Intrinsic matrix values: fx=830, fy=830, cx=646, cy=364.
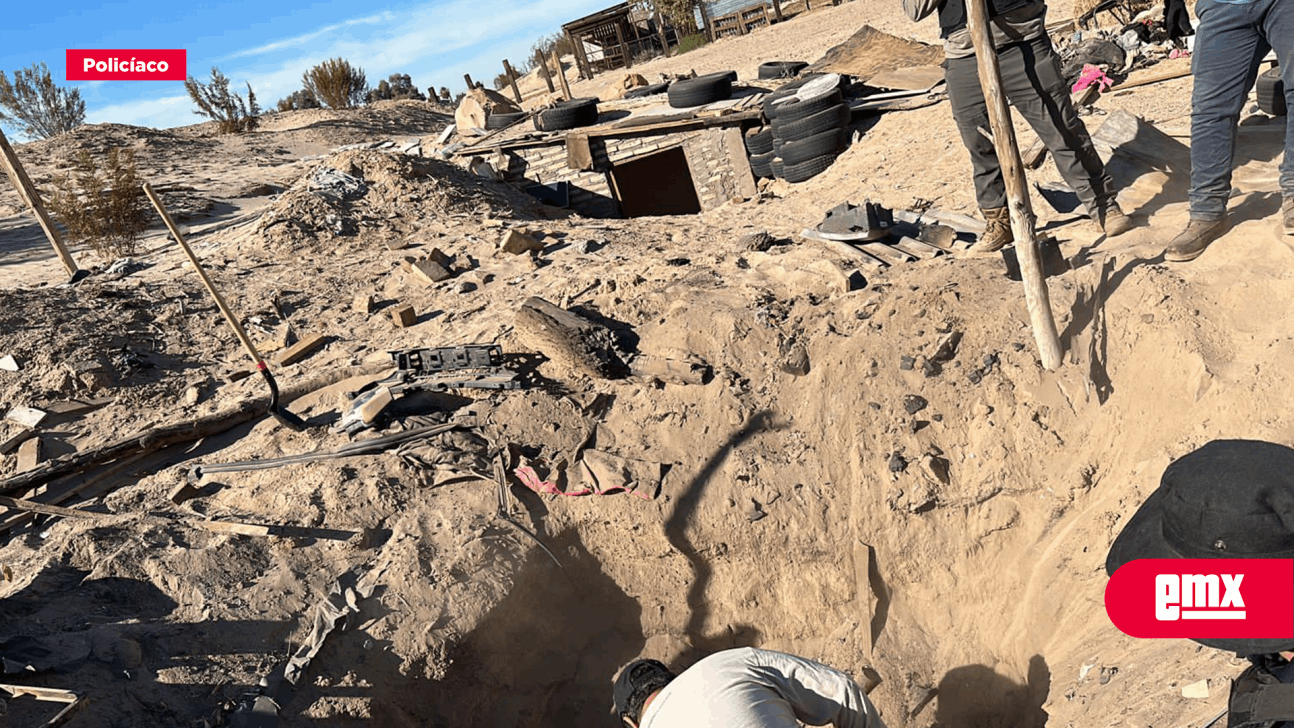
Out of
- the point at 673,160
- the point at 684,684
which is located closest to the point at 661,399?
the point at 684,684

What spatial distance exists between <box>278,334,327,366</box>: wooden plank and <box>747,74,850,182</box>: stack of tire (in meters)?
5.53

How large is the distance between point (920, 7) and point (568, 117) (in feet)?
25.6

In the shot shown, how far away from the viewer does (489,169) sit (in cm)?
1204

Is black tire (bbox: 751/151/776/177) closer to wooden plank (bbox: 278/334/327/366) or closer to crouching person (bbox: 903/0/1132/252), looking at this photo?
crouching person (bbox: 903/0/1132/252)

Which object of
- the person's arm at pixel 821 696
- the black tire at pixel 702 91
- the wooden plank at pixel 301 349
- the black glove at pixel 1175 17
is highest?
the black tire at pixel 702 91

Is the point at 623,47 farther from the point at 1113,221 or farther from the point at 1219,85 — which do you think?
the point at 1219,85

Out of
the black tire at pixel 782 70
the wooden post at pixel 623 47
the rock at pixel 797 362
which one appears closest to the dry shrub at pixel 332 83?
the wooden post at pixel 623 47

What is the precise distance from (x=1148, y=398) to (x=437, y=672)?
3.95m

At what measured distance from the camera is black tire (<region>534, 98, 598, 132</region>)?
38.7 feet

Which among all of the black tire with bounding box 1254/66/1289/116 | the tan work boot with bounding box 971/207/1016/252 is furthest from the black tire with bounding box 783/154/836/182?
the black tire with bounding box 1254/66/1289/116

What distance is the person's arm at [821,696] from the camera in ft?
9.73

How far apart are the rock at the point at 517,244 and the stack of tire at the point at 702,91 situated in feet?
16.8

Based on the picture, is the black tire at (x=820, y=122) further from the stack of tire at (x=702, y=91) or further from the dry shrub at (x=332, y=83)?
the dry shrub at (x=332, y=83)

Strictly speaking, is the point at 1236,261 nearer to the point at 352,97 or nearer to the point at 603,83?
the point at 603,83
